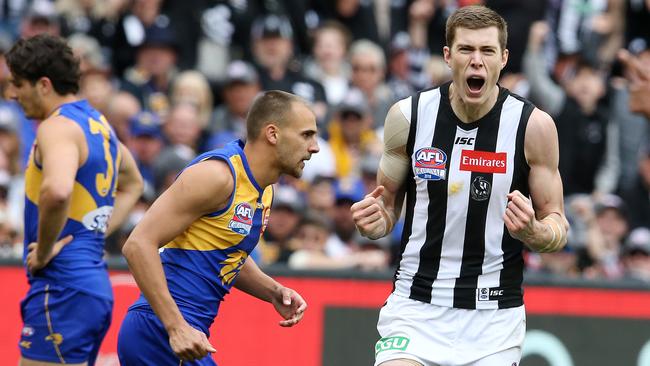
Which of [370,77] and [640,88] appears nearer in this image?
[640,88]

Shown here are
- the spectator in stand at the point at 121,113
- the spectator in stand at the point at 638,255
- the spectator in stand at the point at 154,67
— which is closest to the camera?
the spectator in stand at the point at 638,255

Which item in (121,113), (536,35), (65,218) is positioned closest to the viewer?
(65,218)

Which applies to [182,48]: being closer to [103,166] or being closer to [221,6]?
[221,6]

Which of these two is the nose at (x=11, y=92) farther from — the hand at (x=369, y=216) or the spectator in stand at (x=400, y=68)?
the spectator in stand at (x=400, y=68)

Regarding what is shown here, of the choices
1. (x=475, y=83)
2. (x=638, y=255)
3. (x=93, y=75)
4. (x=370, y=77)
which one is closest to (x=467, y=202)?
(x=475, y=83)

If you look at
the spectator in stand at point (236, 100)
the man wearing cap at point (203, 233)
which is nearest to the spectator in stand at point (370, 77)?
the spectator in stand at point (236, 100)

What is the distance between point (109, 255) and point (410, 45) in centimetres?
542

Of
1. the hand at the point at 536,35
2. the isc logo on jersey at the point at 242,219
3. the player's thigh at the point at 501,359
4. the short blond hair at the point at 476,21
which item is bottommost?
the player's thigh at the point at 501,359

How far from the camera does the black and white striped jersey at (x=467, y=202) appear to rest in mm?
6098

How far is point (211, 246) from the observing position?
5973 millimetres

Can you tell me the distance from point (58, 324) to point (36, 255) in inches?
17.5

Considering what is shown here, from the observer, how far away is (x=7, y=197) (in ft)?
35.0

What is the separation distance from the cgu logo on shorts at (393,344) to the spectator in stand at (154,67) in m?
6.59

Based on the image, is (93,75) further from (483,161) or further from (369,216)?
(483,161)
